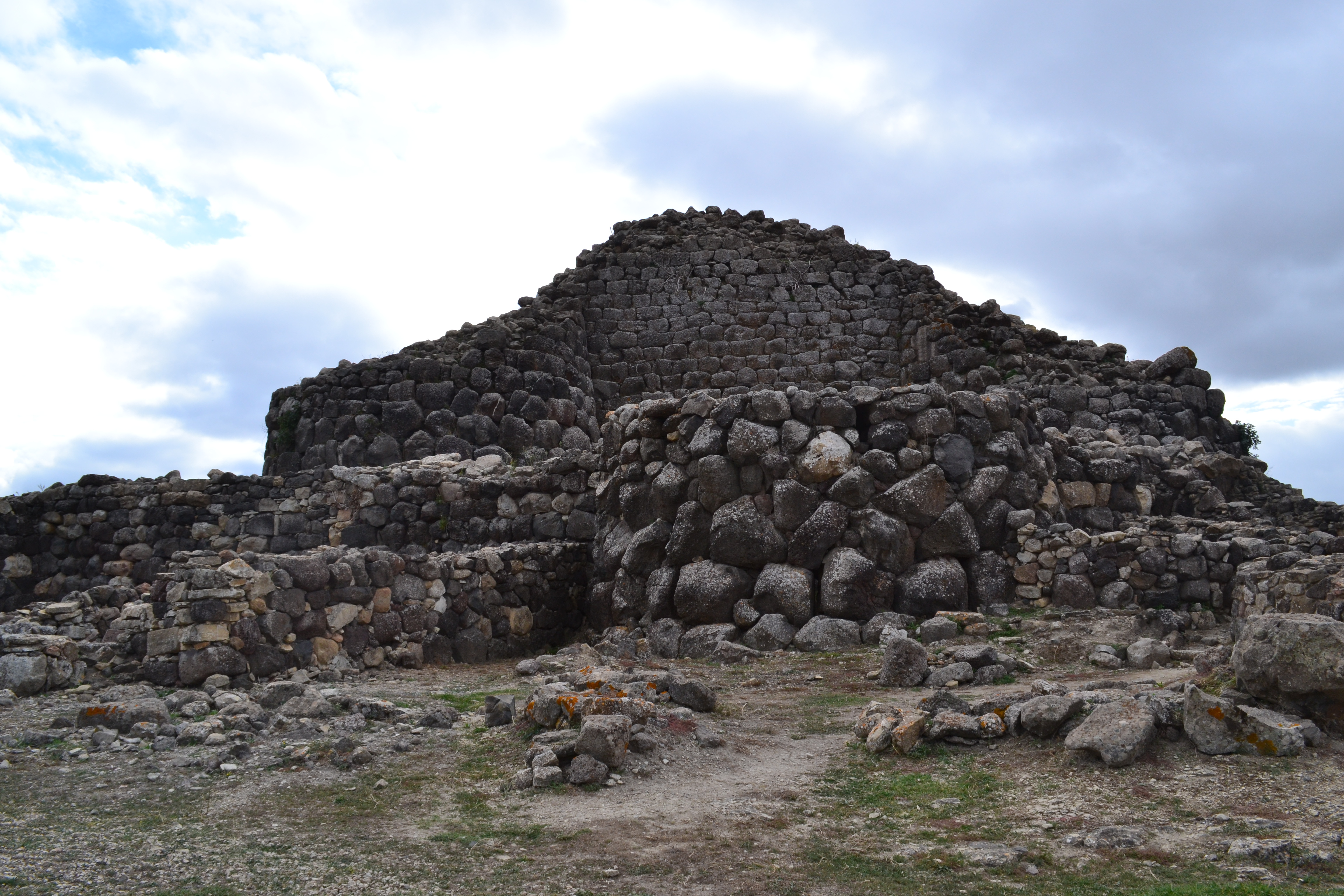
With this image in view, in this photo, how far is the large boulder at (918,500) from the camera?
30.7 ft

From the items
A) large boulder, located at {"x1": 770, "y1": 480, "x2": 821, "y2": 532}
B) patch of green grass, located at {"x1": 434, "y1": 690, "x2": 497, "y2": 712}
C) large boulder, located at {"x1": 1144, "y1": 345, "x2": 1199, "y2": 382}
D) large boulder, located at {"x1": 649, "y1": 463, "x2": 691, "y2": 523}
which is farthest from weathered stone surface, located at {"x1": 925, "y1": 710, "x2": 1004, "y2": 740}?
large boulder, located at {"x1": 1144, "y1": 345, "x2": 1199, "y2": 382}

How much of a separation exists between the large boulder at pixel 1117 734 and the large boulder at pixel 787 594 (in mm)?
4164

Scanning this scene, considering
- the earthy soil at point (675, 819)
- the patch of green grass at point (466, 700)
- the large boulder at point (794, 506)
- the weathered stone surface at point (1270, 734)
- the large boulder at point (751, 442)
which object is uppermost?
the large boulder at point (751, 442)

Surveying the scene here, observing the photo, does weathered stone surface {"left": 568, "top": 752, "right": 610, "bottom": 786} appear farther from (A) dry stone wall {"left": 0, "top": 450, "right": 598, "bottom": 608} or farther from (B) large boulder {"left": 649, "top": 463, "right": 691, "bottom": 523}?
(A) dry stone wall {"left": 0, "top": 450, "right": 598, "bottom": 608}

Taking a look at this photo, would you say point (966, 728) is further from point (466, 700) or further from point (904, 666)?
point (466, 700)

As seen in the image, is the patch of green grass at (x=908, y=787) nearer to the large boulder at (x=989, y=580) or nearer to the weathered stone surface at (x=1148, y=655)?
the weathered stone surface at (x=1148, y=655)

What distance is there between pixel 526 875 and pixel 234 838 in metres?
1.38

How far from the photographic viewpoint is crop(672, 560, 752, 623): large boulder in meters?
9.37

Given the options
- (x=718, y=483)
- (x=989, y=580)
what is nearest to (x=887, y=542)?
(x=989, y=580)

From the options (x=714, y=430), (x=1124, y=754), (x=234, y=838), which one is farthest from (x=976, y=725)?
(x=714, y=430)

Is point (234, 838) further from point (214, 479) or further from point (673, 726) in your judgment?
point (214, 479)

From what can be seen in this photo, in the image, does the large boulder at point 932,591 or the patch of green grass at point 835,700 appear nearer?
the patch of green grass at point 835,700

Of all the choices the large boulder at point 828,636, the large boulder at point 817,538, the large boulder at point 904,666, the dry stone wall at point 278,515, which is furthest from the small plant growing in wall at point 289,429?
the large boulder at point 904,666

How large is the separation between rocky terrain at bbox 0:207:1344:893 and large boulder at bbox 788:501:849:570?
30mm
